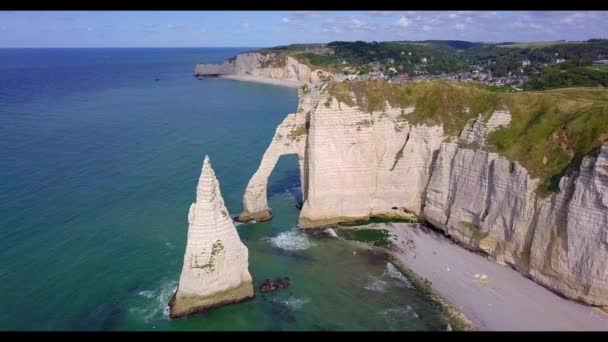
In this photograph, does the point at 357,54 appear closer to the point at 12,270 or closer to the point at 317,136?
the point at 317,136

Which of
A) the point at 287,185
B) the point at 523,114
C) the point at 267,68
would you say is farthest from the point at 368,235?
the point at 267,68

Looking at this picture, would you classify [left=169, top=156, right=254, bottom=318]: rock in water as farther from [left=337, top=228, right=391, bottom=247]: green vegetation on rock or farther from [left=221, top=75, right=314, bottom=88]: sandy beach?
[left=221, top=75, right=314, bottom=88]: sandy beach

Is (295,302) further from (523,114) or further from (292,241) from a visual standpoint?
(523,114)

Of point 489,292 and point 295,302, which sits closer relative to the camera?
point 295,302

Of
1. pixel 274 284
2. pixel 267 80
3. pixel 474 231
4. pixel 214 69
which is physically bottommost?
pixel 274 284
